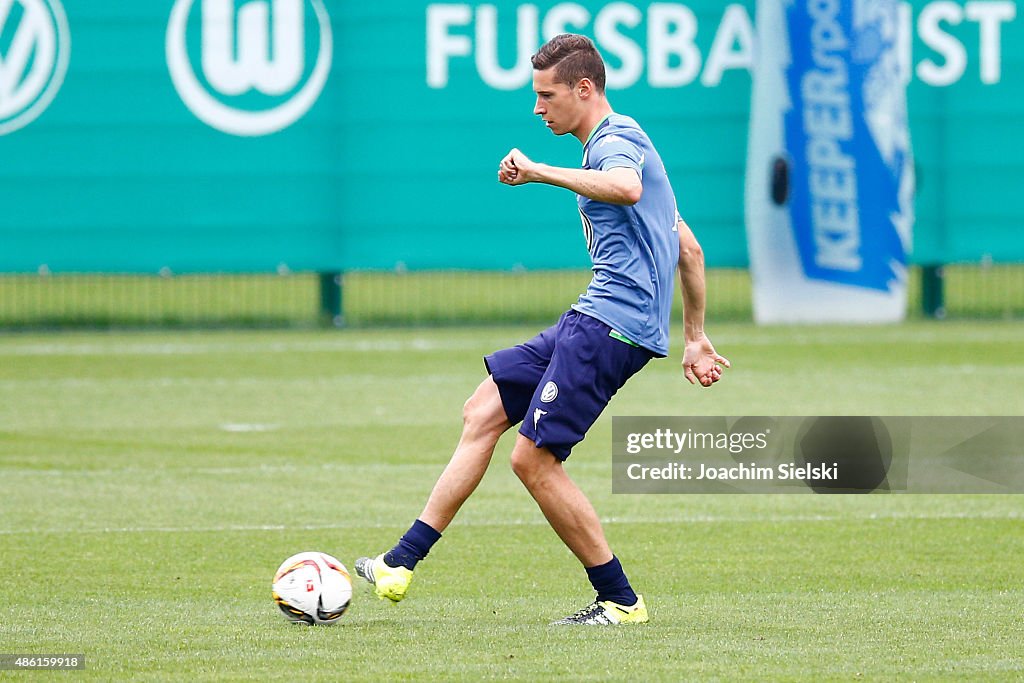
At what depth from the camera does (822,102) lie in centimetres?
2030

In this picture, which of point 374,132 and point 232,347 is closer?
point 232,347

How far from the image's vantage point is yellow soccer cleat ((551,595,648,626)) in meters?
6.80

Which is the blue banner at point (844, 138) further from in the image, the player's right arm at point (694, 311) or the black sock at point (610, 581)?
the black sock at point (610, 581)

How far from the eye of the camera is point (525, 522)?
9.65 metres

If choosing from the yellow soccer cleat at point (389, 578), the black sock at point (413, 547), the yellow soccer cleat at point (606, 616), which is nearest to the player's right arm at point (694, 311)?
the yellow soccer cleat at point (606, 616)

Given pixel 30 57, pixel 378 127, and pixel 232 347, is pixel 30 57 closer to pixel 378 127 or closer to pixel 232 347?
pixel 378 127

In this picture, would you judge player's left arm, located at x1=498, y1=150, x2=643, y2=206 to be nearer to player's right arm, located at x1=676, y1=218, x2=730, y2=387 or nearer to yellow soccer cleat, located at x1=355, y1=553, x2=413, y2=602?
player's right arm, located at x1=676, y1=218, x2=730, y2=387

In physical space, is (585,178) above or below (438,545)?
above

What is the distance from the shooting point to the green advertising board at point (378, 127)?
20250mm

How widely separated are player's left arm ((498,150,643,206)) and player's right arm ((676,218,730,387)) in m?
0.43

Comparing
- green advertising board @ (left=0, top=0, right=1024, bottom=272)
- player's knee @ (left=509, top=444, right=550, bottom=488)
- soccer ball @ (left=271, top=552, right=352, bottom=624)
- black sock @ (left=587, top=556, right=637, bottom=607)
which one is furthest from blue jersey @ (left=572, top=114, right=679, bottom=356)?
green advertising board @ (left=0, top=0, right=1024, bottom=272)

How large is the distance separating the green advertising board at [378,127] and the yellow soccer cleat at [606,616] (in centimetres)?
1375

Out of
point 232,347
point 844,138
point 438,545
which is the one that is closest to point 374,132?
point 232,347

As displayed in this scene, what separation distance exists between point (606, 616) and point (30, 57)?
15.1m
